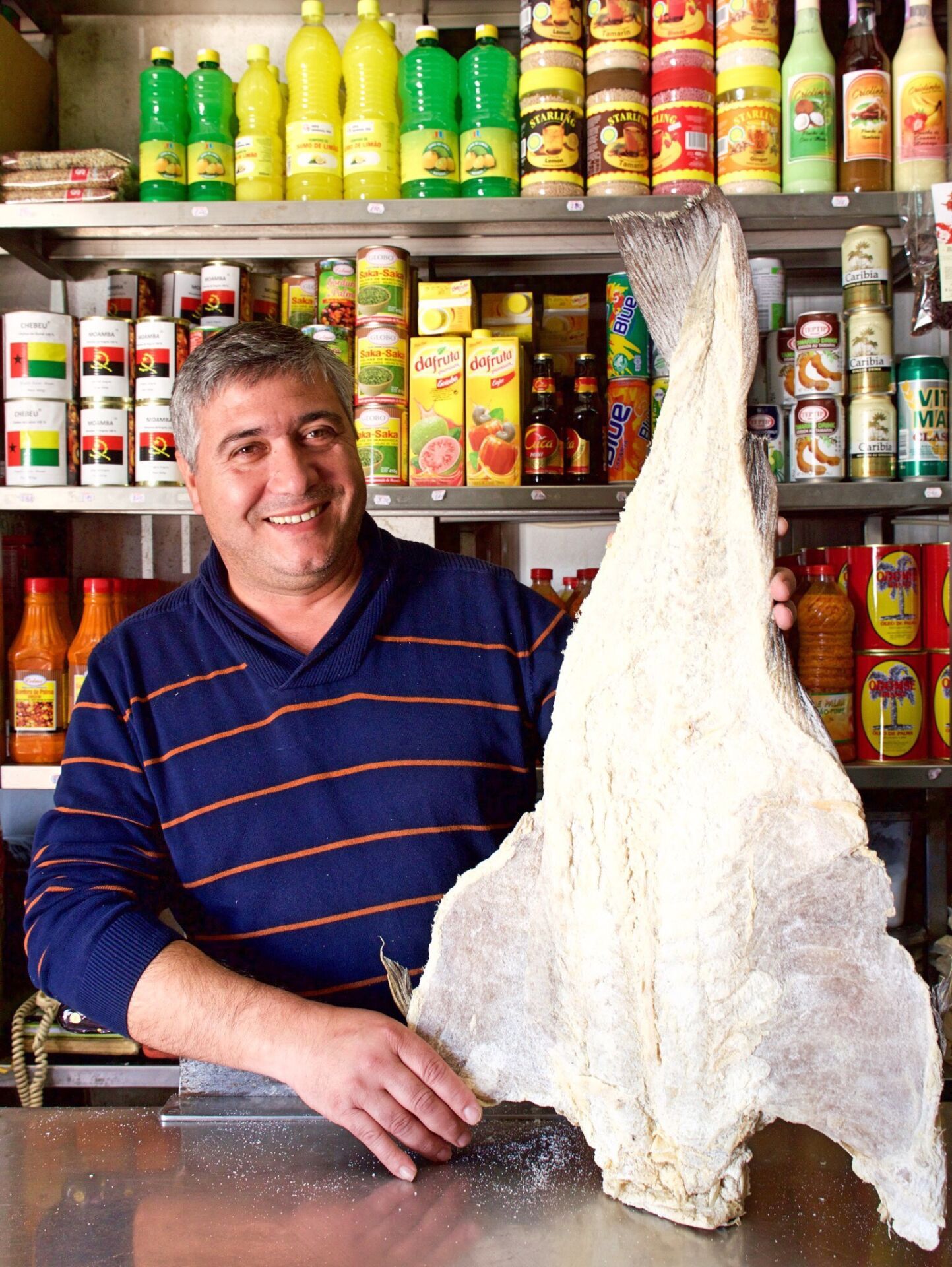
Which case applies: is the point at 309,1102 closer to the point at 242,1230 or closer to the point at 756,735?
the point at 242,1230

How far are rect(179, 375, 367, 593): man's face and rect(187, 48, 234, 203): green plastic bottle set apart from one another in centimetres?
94

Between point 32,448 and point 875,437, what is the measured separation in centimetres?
165

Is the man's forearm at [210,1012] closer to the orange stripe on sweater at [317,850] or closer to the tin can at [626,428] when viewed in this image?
the orange stripe on sweater at [317,850]

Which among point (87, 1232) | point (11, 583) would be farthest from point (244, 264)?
point (87, 1232)

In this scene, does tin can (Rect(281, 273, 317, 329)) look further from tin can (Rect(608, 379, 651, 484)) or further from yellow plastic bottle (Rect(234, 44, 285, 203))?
tin can (Rect(608, 379, 651, 484))

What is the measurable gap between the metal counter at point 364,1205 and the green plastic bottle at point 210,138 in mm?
1768

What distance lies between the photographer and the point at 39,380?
→ 213 cm

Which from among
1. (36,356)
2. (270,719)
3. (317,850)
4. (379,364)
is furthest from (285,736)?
(36,356)

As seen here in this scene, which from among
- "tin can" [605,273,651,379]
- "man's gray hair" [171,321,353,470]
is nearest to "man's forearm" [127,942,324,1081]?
"man's gray hair" [171,321,353,470]

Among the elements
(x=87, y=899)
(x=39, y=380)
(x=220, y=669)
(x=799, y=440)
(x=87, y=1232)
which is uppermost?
(x=39, y=380)

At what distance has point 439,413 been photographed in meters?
2.10

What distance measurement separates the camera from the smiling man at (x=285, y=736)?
139 centimetres

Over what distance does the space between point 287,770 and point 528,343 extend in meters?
1.22

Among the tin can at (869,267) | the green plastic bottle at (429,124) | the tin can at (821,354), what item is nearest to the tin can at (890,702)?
the tin can at (821,354)
